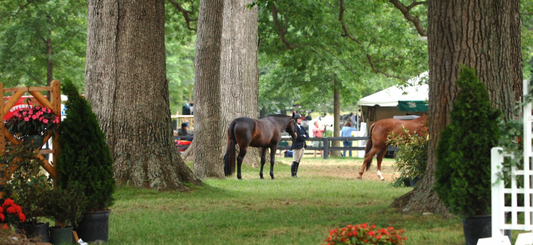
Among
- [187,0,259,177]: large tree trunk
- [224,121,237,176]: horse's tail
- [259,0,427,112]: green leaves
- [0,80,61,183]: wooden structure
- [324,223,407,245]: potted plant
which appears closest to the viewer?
[324,223,407,245]: potted plant

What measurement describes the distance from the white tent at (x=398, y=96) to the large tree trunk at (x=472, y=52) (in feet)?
54.0

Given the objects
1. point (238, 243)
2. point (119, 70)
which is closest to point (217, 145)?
point (119, 70)

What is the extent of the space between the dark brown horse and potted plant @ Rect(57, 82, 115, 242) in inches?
372

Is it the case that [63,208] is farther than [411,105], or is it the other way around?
[411,105]

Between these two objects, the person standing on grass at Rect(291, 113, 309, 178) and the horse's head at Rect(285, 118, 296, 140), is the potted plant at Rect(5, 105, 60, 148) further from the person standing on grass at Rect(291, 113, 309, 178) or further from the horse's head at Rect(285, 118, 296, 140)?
the horse's head at Rect(285, 118, 296, 140)

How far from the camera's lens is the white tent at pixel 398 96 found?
25.5 metres

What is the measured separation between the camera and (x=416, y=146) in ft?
42.2

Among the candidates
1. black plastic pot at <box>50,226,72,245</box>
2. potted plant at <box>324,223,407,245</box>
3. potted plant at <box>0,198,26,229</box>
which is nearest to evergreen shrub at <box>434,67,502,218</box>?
potted plant at <box>324,223,407,245</box>

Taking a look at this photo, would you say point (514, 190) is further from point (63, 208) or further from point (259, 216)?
point (63, 208)

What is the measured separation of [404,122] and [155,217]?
1002cm

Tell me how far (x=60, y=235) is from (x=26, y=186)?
61 centimetres

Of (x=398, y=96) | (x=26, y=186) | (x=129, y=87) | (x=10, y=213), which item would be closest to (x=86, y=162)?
(x=26, y=186)

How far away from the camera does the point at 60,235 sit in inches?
257

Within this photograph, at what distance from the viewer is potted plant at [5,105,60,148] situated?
656 centimetres
